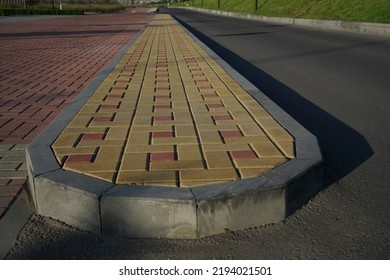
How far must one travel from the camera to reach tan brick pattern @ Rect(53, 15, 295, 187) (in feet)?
8.25

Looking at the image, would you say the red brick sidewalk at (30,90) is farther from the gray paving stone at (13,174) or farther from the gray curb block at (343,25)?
the gray curb block at (343,25)

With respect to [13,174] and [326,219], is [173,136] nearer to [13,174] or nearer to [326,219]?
[13,174]

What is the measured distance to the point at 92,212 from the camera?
2152 millimetres

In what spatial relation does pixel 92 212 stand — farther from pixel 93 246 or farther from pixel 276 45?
pixel 276 45

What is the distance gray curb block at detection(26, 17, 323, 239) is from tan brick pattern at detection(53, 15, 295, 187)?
0.16 m

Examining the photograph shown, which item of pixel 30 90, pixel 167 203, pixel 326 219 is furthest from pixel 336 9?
pixel 167 203

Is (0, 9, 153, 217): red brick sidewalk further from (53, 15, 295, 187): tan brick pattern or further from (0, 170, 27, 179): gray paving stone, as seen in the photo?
(53, 15, 295, 187): tan brick pattern

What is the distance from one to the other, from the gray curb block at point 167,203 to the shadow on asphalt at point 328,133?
0.61 meters

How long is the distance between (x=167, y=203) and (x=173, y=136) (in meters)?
1.18

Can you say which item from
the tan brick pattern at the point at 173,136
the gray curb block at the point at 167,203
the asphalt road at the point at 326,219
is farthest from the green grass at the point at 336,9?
the gray curb block at the point at 167,203

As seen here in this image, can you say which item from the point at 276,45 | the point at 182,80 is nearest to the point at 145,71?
the point at 182,80

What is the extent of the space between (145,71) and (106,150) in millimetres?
3762

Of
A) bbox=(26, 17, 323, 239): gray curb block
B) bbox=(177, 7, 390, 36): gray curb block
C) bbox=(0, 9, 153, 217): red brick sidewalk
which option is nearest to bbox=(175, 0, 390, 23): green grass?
bbox=(177, 7, 390, 36): gray curb block

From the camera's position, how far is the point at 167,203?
→ 2086 millimetres
